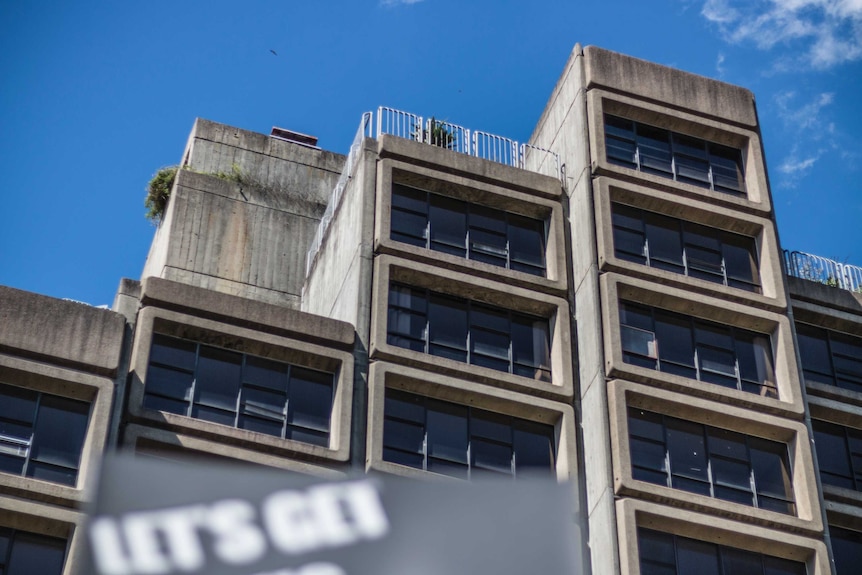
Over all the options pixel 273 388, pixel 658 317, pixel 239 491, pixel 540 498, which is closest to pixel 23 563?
pixel 239 491

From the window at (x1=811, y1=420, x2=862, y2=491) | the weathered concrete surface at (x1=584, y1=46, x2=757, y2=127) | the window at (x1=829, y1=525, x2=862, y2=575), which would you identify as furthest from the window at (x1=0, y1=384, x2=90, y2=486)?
the window at (x1=811, y1=420, x2=862, y2=491)

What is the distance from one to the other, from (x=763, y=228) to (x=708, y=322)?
3.54 metres

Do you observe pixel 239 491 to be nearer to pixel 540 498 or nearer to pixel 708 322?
pixel 540 498

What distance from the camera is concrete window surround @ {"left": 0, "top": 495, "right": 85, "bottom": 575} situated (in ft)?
105

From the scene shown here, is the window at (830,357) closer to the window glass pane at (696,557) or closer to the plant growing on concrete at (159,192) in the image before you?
the window glass pane at (696,557)

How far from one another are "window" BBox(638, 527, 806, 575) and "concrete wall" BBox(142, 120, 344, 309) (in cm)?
1414

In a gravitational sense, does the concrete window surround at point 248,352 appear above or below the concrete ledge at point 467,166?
below

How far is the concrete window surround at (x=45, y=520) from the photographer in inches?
1265

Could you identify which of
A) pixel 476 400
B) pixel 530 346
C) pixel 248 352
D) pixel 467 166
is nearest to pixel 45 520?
pixel 248 352

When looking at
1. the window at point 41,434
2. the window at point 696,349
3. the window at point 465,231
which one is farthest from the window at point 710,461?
the window at point 41,434

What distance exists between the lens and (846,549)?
40344mm

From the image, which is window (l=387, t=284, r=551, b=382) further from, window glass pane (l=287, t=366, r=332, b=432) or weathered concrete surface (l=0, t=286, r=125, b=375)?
weathered concrete surface (l=0, t=286, r=125, b=375)

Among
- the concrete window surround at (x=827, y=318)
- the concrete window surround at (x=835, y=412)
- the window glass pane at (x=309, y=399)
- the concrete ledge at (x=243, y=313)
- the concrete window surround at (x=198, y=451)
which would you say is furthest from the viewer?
the concrete window surround at (x=827, y=318)

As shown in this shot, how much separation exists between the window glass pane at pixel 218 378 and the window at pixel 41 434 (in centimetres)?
296
